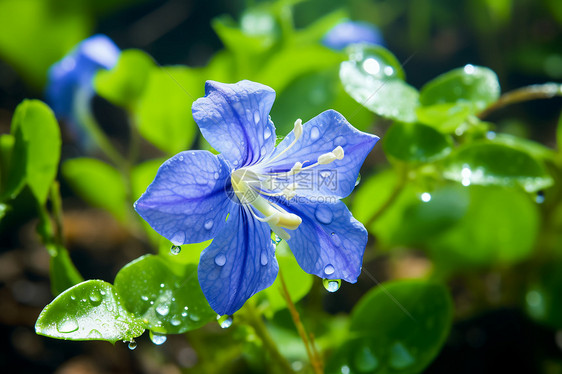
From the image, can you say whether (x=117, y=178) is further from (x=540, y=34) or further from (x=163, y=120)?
(x=540, y=34)

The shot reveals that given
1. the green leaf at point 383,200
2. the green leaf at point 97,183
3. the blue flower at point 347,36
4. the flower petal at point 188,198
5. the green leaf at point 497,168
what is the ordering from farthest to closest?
the blue flower at point 347,36, the green leaf at point 97,183, the green leaf at point 383,200, the green leaf at point 497,168, the flower petal at point 188,198

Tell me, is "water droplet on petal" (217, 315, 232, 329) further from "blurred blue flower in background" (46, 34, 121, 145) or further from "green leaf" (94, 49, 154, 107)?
"blurred blue flower in background" (46, 34, 121, 145)

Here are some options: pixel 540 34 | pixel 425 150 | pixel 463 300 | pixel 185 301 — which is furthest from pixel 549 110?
pixel 185 301

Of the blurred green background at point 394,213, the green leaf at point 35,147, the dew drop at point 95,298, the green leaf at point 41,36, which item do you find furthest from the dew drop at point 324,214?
the green leaf at point 41,36

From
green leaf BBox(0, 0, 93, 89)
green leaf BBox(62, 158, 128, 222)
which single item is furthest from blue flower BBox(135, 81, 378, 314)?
green leaf BBox(0, 0, 93, 89)

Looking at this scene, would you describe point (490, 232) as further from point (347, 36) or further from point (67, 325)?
point (67, 325)

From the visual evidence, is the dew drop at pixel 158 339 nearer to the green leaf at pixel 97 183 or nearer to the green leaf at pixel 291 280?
the green leaf at pixel 291 280
